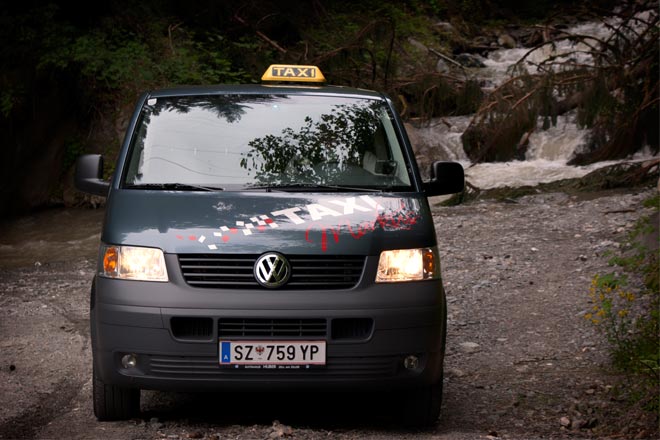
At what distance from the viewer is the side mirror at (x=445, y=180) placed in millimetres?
5672

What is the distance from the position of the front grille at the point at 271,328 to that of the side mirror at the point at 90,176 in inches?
56.2

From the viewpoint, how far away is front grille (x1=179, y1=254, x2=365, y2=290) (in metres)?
4.70

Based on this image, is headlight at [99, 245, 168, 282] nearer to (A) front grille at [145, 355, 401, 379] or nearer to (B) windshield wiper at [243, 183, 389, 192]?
(A) front grille at [145, 355, 401, 379]

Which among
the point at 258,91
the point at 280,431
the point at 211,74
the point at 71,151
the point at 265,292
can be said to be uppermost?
the point at 258,91

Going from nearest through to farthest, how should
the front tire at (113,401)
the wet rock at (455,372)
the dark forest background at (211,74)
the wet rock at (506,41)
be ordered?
the front tire at (113,401) → the wet rock at (455,372) → the dark forest background at (211,74) → the wet rock at (506,41)

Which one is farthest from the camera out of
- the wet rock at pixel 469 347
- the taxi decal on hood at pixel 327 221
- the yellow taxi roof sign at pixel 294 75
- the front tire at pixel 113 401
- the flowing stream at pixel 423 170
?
the flowing stream at pixel 423 170

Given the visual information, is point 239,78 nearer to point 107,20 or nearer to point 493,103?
point 107,20

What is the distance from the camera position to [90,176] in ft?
18.7

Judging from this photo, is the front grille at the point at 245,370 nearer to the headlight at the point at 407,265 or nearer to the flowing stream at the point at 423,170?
the headlight at the point at 407,265

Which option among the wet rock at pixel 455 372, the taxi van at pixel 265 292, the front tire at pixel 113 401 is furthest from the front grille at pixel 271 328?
the wet rock at pixel 455 372

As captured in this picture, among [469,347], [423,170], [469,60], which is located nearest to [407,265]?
[469,347]

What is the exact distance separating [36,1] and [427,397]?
45.6 feet

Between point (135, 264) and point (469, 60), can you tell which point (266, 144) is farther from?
point (469, 60)

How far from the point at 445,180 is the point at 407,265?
982 millimetres
